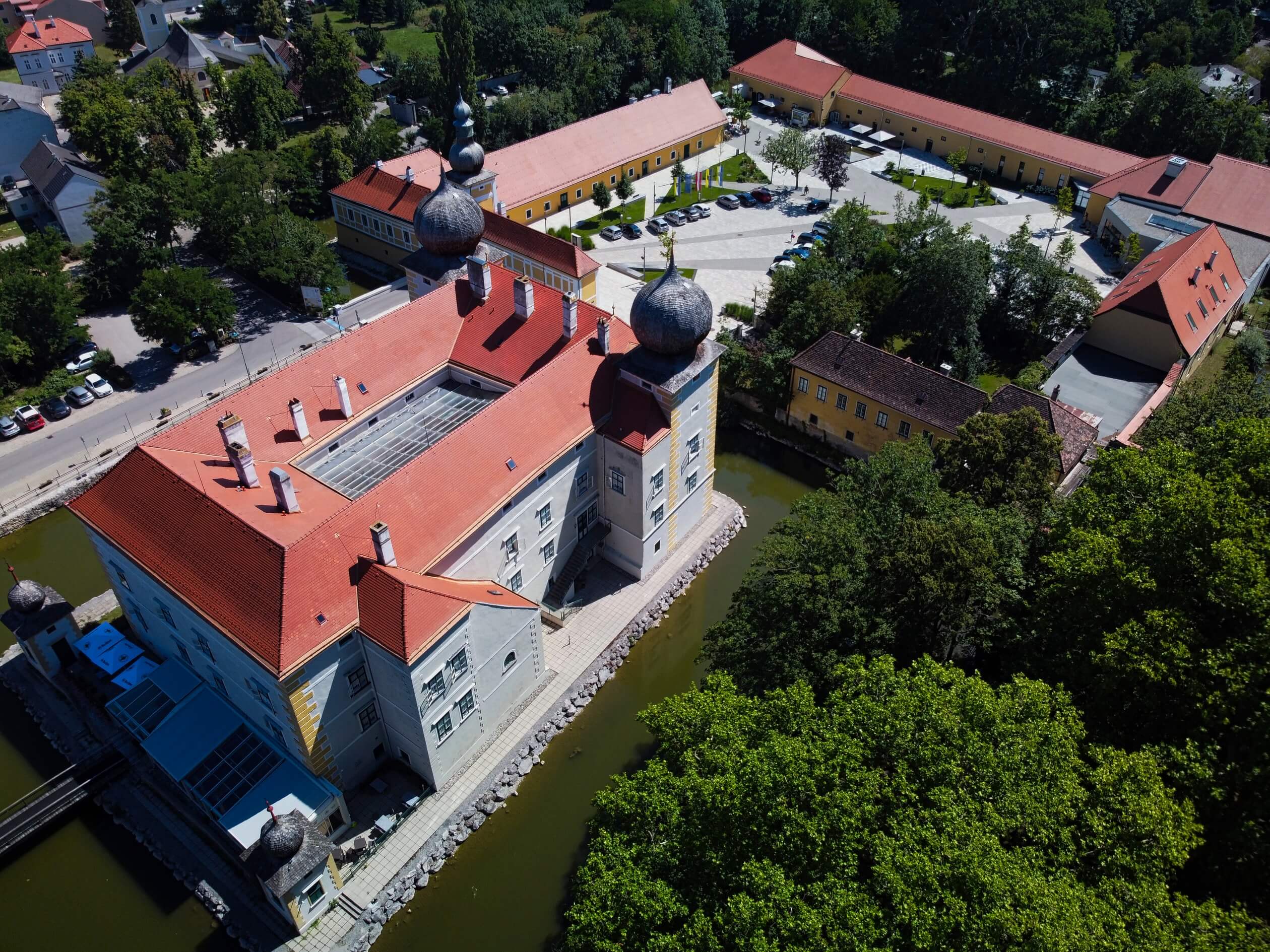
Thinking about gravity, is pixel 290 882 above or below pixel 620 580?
above

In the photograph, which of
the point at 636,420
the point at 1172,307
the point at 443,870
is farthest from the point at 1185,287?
the point at 443,870

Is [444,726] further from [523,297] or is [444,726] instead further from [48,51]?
[48,51]

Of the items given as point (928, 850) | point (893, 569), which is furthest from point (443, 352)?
point (928, 850)

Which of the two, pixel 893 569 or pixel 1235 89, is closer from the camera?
pixel 893 569

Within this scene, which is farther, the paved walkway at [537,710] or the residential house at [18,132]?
the residential house at [18,132]

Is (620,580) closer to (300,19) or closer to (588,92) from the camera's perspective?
(588,92)

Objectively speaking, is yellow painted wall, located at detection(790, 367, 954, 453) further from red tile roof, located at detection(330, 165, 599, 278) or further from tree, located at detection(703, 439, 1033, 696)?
red tile roof, located at detection(330, 165, 599, 278)

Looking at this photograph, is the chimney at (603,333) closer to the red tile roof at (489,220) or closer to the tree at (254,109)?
the red tile roof at (489,220)

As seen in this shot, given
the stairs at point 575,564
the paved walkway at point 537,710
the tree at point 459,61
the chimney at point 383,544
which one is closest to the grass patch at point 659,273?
the tree at point 459,61
